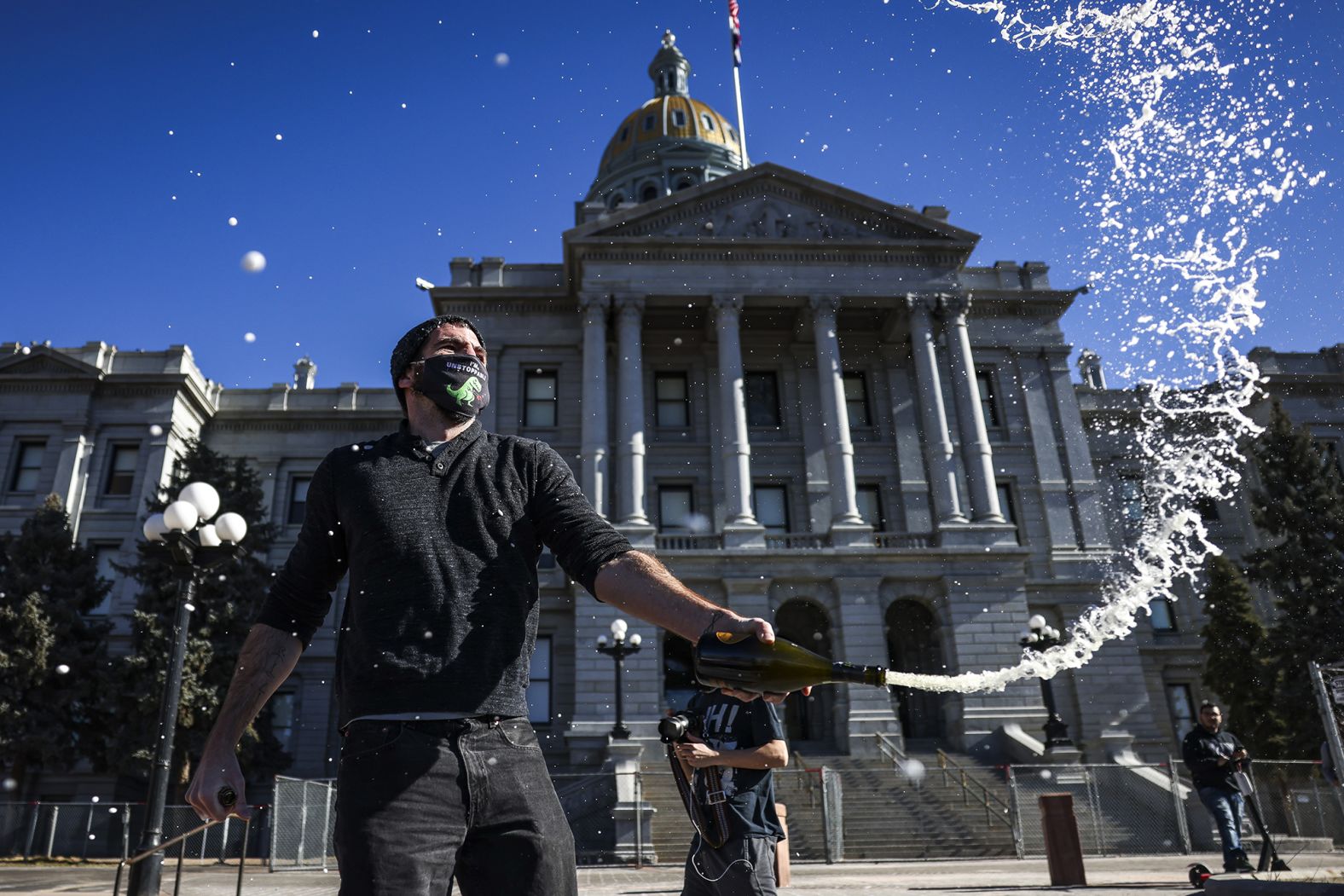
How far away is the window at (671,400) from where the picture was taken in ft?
113

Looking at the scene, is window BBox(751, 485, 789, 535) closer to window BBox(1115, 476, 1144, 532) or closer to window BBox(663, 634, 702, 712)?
window BBox(663, 634, 702, 712)

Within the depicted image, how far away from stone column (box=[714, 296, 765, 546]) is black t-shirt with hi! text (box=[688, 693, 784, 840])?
78.7 feet

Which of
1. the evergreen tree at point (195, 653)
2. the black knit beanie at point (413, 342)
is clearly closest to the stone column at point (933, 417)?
the evergreen tree at point (195, 653)

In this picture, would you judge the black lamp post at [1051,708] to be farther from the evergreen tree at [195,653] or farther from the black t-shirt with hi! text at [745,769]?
the evergreen tree at [195,653]

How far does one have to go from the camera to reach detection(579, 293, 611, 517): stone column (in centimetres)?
3042

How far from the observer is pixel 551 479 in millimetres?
2898

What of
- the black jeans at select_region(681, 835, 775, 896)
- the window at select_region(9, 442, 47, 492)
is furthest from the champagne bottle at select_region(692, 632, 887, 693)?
the window at select_region(9, 442, 47, 492)

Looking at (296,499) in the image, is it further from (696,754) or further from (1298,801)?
(696,754)

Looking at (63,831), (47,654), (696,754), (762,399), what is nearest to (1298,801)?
(696,754)

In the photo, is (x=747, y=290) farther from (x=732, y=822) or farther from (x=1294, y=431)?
(x=732, y=822)

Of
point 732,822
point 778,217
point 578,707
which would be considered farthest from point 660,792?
point 778,217

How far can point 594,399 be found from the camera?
104 ft

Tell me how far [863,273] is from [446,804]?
107 ft

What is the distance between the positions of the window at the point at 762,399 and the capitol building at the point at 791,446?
0.32 feet
